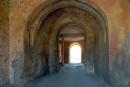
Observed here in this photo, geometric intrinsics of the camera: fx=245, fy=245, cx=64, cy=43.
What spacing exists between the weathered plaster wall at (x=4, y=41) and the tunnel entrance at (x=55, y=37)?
66 centimetres

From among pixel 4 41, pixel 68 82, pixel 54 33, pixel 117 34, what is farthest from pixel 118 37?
pixel 54 33

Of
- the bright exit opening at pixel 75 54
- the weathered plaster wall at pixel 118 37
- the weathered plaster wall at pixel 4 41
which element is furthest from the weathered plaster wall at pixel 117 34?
the bright exit opening at pixel 75 54

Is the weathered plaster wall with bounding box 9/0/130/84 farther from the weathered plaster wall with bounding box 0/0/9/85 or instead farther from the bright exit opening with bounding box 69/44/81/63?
the bright exit opening with bounding box 69/44/81/63

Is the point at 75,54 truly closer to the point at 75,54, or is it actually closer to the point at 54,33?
the point at 75,54

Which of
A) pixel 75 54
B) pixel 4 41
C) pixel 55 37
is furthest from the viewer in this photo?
pixel 75 54

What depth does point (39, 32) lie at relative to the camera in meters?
9.59

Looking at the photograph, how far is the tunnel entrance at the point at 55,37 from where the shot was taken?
8.39 meters

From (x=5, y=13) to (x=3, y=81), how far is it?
213 centimetres

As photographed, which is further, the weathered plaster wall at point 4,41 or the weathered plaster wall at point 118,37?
the weathered plaster wall at point 4,41

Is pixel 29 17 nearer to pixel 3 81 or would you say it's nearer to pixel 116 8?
pixel 3 81

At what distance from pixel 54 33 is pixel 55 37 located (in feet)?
0.81

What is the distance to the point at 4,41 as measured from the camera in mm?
7688

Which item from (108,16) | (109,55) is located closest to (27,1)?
(108,16)

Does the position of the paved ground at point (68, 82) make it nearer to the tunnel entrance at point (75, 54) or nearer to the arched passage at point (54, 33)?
the arched passage at point (54, 33)
